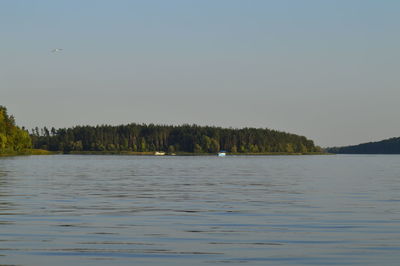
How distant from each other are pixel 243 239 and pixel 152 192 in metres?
24.0

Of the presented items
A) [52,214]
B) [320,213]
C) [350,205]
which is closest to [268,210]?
[320,213]

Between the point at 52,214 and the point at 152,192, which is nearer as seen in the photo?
the point at 52,214

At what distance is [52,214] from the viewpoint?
3003 cm

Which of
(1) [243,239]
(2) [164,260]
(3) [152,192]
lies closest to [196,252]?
(2) [164,260]

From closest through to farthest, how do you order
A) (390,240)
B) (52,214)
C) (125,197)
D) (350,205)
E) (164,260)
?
(164,260) → (390,240) → (52,214) → (350,205) → (125,197)

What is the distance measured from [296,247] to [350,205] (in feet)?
52.8

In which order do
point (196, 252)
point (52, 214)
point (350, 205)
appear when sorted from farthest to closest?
point (350, 205) < point (52, 214) < point (196, 252)

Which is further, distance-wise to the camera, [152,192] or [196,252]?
[152,192]

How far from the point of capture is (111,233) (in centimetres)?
2373

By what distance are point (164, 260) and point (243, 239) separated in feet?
15.4

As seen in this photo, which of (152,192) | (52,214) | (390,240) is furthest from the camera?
(152,192)

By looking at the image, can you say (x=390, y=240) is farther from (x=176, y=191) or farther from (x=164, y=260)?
(x=176, y=191)

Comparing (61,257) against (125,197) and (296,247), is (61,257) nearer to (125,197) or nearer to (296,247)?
(296,247)

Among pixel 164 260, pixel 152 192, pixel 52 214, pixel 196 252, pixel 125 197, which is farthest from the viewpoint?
pixel 152 192
